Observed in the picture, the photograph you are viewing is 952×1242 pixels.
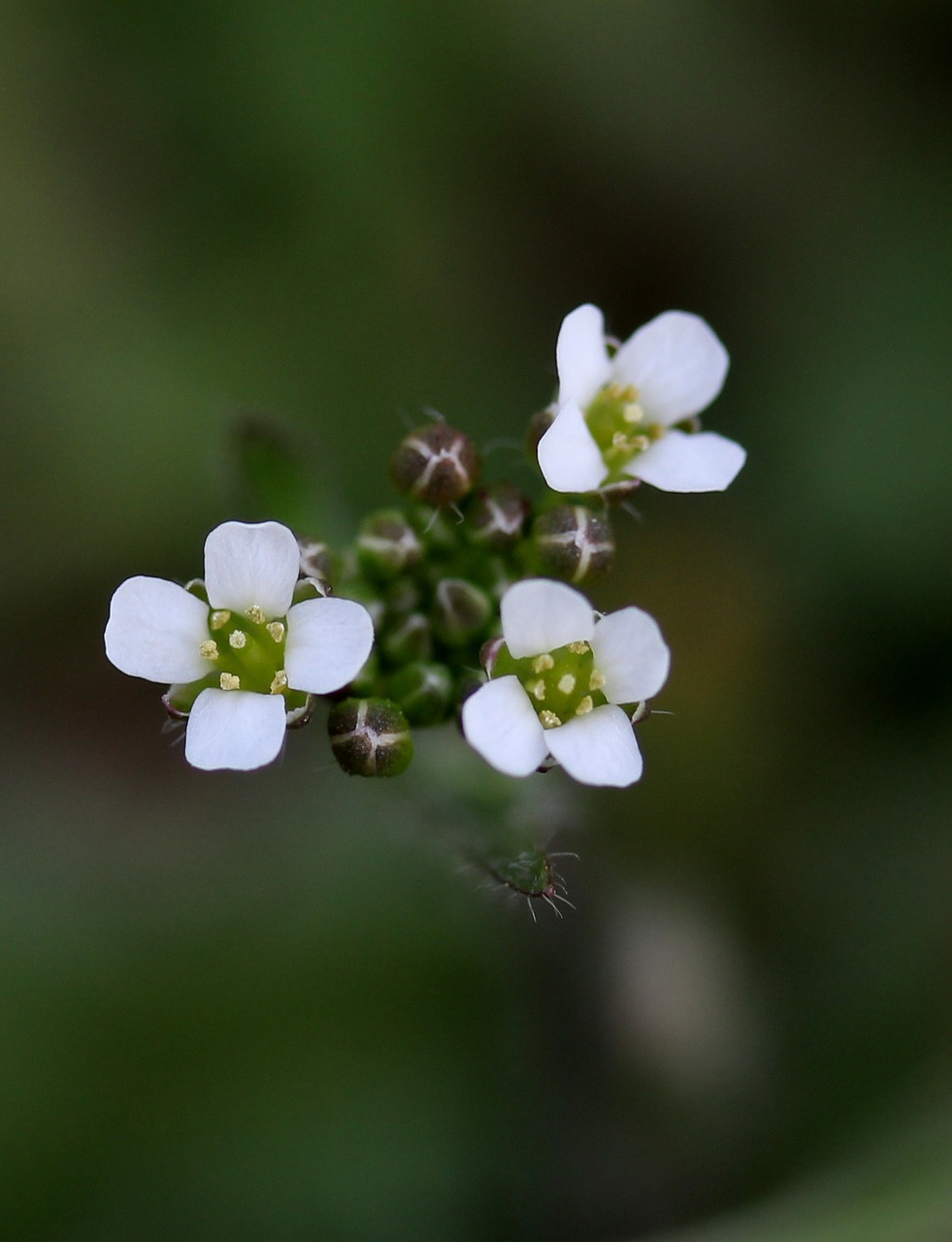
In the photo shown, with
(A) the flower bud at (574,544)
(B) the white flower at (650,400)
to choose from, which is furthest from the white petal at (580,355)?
(A) the flower bud at (574,544)

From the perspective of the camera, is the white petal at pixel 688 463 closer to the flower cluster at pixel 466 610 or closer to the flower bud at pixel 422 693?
the flower cluster at pixel 466 610

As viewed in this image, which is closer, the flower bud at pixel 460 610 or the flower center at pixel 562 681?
the flower center at pixel 562 681

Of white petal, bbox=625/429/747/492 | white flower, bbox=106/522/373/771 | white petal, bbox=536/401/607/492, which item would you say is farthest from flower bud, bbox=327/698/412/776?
white petal, bbox=625/429/747/492

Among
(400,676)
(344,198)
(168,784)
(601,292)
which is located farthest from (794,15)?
(168,784)

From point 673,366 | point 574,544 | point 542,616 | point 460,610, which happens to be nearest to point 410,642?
point 460,610

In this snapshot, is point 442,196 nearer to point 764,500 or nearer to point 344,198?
point 344,198

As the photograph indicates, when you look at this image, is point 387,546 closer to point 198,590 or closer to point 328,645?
point 198,590

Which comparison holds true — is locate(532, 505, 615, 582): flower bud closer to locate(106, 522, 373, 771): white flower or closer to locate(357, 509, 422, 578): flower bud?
locate(357, 509, 422, 578): flower bud
